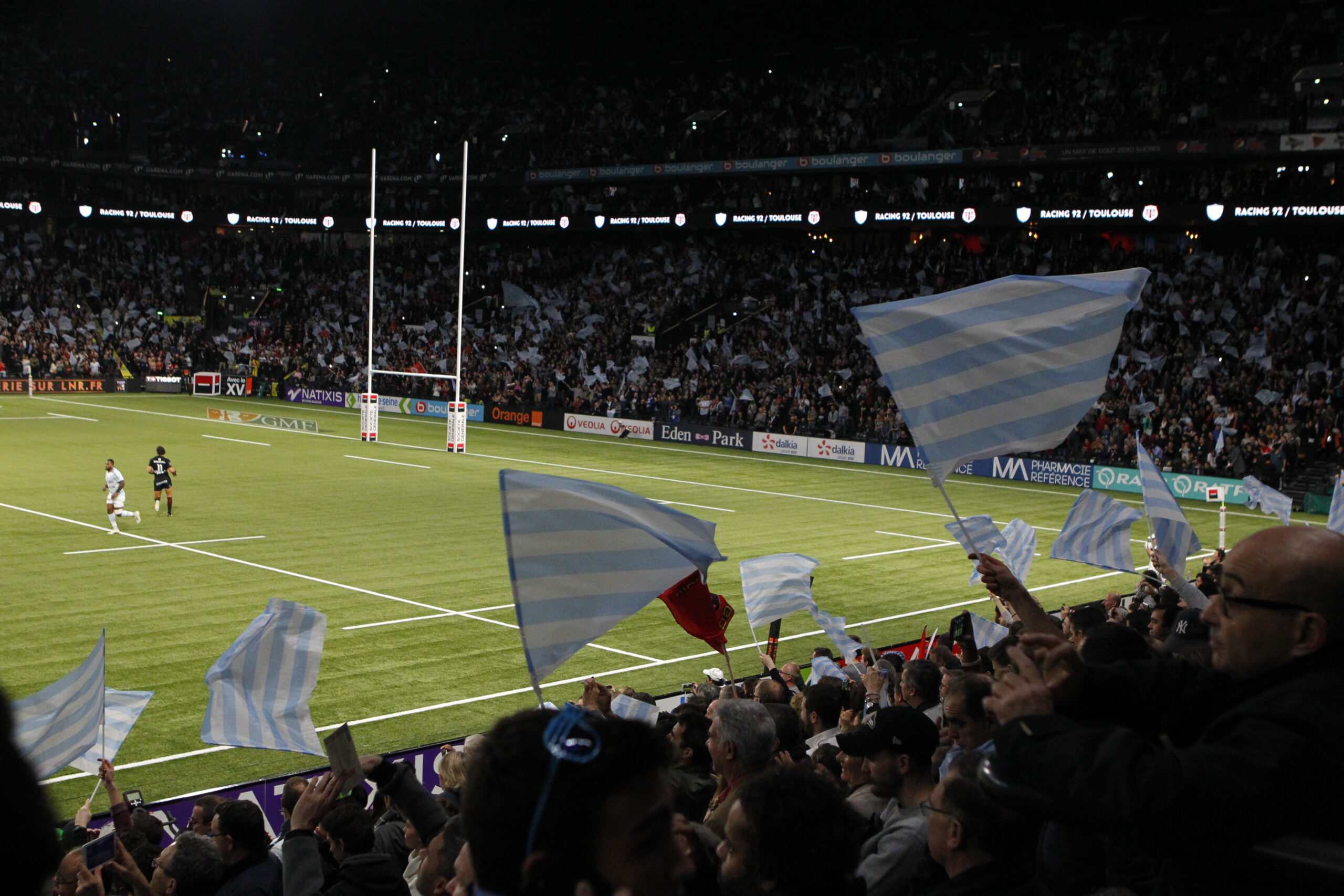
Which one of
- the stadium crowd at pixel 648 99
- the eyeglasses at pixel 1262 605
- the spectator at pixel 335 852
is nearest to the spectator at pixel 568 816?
the eyeglasses at pixel 1262 605

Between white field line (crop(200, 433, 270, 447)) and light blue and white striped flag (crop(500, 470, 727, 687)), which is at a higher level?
light blue and white striped flag (crop(500, 470, 727, 687))

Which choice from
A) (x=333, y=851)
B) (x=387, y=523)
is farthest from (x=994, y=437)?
(x=387, y=523)

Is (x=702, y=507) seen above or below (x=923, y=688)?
below

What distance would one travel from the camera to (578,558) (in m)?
6.17

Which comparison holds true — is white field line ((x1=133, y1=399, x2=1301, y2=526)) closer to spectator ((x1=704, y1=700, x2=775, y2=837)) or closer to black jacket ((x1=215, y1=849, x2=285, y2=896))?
spectator ((x1=704, y1=700, x2=775, y2=837))

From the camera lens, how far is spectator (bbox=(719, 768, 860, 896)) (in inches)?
132

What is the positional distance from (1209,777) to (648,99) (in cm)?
6766

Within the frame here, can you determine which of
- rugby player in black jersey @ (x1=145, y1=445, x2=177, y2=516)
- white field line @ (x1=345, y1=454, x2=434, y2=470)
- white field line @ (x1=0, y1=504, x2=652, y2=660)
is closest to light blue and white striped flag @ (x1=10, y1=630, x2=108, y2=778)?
white field line @ (x1=0, y1=504, x2=652, y2=660)

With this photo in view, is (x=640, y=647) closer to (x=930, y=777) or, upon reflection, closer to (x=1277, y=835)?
(x=930, y=777)

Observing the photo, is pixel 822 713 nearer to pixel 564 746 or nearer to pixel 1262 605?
pixel 1262 605

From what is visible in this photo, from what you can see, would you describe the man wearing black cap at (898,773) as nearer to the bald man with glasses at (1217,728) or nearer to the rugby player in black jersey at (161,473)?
the bald man with glasses at (1217,728)

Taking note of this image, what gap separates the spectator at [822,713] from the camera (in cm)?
860

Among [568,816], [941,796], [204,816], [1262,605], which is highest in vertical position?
[1262,605]

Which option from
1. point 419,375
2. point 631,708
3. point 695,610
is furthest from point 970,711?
point 419,375
